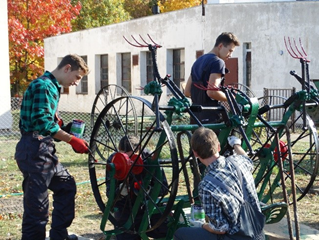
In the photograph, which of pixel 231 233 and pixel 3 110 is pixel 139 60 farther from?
pixel 231 233

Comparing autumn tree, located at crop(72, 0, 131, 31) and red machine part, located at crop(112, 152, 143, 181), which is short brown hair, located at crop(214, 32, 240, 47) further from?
autumn tree, located at crop(72, 0, 131, 31)

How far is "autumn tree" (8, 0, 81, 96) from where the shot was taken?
24.6 metres

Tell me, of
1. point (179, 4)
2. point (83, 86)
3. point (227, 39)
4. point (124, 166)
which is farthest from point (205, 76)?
point (179, 4)

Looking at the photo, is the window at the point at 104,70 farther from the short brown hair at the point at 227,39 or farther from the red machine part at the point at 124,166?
the red machine part at the point at 124,166

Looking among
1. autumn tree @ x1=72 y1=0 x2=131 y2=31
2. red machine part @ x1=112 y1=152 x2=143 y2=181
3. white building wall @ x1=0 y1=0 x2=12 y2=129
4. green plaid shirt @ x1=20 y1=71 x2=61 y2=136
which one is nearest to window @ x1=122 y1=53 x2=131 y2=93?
white building wall @ x1=0 y1=0 x2=12 y2=129

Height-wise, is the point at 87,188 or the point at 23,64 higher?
the point at 23,64

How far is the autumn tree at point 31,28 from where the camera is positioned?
80.7 ft

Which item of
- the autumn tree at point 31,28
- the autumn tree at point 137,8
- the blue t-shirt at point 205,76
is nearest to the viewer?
the blue t-shirt at point 205,76

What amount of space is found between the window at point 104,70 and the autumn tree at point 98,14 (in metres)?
9.89

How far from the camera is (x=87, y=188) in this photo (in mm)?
7953

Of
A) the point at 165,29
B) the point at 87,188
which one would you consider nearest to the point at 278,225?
the point at 87,188

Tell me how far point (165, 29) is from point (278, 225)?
1651cm

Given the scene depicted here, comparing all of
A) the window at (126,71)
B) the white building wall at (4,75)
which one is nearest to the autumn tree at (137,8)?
the window at (126,71)

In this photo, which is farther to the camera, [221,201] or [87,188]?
[87,188]
